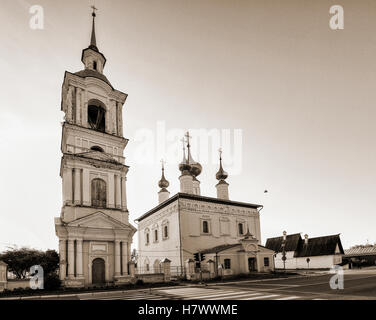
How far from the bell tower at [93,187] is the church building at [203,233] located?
27.3 ft

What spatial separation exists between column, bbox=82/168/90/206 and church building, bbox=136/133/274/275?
11221mm

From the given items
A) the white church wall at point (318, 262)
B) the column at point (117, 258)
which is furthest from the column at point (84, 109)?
the white church wall at point (318, 262)

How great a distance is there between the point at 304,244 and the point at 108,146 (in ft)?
127

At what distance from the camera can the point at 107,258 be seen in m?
23.7

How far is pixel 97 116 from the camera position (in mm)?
28781

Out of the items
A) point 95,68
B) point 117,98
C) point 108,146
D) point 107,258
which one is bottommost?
point 107,258

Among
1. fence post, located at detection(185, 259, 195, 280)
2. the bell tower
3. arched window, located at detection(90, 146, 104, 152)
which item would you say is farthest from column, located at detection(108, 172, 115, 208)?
fence post, located at detection(185, 259, 195, 280)

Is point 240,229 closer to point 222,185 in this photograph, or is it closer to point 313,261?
point 222,185

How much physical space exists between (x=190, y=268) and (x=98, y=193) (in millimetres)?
11572

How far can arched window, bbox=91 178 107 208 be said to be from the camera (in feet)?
81.5

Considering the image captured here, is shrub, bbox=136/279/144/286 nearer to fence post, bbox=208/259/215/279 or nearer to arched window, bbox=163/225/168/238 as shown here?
fence post, bbox=208/259/215/279
